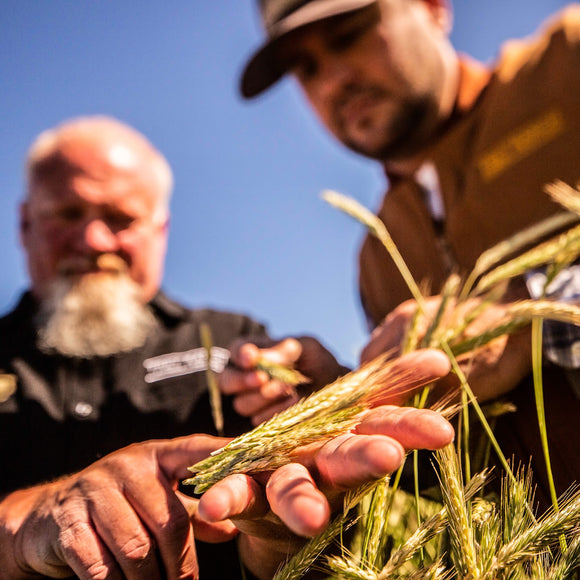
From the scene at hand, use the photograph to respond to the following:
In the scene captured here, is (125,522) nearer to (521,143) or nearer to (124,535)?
(124,535)

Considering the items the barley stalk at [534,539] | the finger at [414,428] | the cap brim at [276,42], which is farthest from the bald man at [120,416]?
the cap brim at [276,42]

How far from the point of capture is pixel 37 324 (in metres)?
2.84

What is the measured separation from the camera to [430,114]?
8.21 ft

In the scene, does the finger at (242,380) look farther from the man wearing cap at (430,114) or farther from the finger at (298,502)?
the man wearing cap at (430,114)

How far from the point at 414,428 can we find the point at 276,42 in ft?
8.22

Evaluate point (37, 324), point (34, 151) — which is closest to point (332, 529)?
point (37, 324)

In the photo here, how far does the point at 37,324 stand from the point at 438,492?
8.91 feet

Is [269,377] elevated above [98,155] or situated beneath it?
situated beneath

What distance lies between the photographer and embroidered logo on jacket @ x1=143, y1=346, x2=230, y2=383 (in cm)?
226

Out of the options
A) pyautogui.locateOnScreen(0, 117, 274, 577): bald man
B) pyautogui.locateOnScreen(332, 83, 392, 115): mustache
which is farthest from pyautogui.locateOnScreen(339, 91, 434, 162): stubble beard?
pyautogui.locateOnScreen(0, 117, 274, 577): bald man

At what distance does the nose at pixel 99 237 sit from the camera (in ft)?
9.78

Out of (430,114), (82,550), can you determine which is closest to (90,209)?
(430,114)

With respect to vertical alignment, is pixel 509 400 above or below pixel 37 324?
below

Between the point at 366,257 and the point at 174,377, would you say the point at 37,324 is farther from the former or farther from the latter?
the point at 366,257
